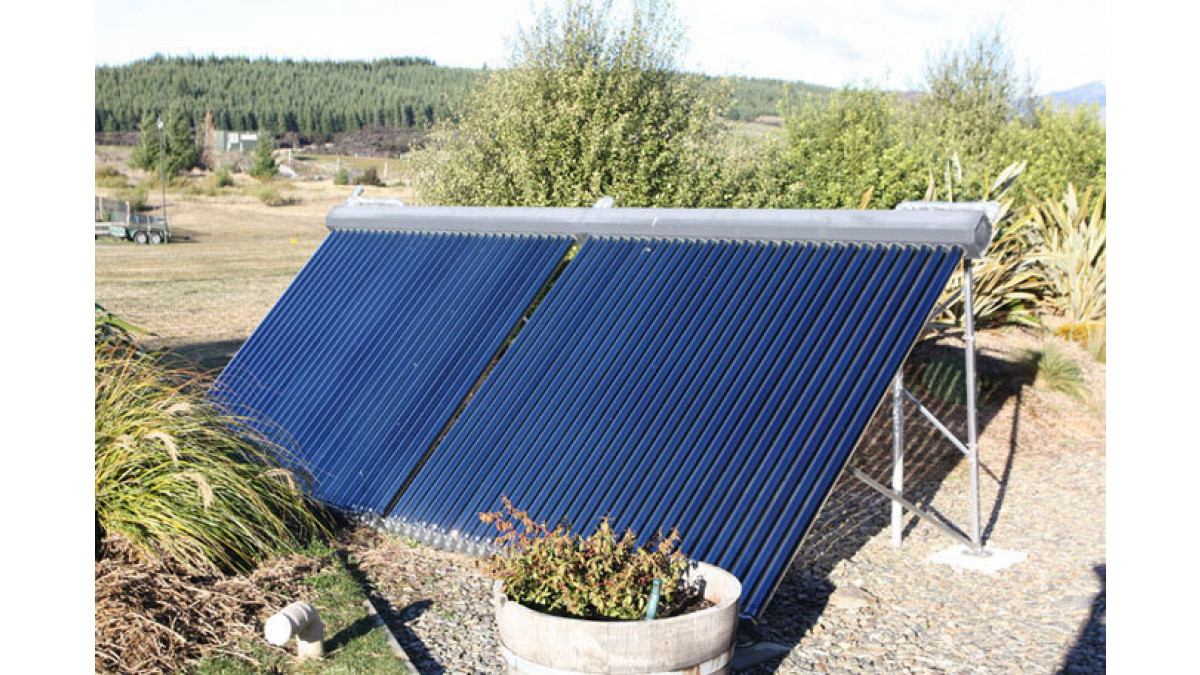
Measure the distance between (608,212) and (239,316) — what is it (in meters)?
14.1

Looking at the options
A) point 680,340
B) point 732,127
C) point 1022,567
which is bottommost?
point 1022,567

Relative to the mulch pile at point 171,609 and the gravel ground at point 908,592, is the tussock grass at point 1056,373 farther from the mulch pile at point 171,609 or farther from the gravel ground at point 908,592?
the mulch pile at point 171,609

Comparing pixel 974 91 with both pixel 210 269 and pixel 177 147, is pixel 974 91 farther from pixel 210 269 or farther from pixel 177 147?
pixel 177 147

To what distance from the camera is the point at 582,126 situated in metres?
14.8

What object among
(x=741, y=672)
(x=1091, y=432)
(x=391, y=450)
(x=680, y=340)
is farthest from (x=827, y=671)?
(x=1091, y=432)

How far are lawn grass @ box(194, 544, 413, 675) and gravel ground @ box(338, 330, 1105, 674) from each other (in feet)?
0.53

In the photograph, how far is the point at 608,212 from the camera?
26.1 feet

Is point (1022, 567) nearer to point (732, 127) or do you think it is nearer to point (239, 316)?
point (732, 127)

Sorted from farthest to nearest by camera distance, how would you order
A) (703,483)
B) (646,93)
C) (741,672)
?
(646,93), (703,483), (741,672)

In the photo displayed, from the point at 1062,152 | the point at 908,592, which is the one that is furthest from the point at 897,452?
the point at 1062,152

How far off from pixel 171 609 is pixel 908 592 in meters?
4.18

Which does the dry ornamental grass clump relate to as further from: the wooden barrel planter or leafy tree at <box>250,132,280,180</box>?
leafy tree at <box>250,132,280,180</box>

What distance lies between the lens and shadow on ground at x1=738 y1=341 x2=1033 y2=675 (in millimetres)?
6465

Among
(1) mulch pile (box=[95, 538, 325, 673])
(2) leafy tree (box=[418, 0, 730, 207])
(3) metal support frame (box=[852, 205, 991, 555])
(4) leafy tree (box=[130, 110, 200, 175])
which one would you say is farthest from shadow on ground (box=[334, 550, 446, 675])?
(4) leafy tree (box=[130, 110, 200, 175])
